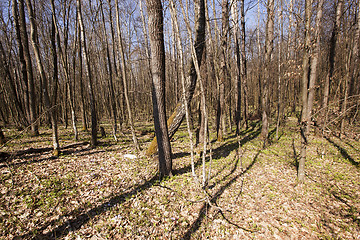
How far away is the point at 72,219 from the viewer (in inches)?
136

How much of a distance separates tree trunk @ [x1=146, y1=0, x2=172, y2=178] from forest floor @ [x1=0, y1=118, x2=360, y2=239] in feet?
3.94

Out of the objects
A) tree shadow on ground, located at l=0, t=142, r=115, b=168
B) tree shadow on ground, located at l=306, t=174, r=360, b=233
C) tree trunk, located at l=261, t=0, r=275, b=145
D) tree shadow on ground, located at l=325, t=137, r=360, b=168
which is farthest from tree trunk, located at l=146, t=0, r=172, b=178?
tree shadow on ground, located at l=325, t=137, r=360, b=168

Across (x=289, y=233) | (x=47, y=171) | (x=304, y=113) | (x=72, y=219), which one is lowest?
(x=289, y=233)

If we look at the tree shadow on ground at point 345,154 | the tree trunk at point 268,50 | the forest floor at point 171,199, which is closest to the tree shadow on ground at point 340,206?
the forest floor at point 171,199

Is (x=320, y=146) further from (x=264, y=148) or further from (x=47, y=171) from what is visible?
(x=47, y=171)

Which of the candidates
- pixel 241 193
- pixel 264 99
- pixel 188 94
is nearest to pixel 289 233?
pixel 241 193

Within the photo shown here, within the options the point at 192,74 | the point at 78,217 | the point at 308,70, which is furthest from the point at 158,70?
the point at 308,70

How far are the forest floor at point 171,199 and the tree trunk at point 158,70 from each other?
3.94 feet

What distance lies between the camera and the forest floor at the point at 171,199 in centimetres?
340

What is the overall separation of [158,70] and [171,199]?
141 inches

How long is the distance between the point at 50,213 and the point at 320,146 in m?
10.9

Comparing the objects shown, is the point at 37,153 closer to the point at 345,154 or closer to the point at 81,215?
the point at 81,215

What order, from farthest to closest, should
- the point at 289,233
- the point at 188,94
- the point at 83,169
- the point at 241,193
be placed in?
the point at 188,94 → the point at 83,169 → the point at 241,193 → the point at 289,233

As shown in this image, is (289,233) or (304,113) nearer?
(289,233)
